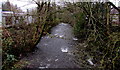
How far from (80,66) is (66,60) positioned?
61 centimetres

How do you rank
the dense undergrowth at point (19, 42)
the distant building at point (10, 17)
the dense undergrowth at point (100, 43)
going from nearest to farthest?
the dense undergrowth at point (100, 43), the dense undergrowth at point (19, 42), the distant building at point (10, 17)

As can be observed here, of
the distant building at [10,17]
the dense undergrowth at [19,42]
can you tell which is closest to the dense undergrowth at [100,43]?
the dense undergrowth at [19,42]

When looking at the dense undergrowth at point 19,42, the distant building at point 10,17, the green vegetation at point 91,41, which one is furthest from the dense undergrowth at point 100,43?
the distant building at point 10,17

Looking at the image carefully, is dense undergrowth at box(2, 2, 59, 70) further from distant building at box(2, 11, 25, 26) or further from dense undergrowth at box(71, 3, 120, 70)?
dense undergrowth at box(71, 3, 120, 70)

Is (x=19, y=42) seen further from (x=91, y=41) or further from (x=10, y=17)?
(x=91, y=41)

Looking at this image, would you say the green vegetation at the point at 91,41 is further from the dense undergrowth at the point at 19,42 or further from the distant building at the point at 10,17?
the distant building at the point at 10,17

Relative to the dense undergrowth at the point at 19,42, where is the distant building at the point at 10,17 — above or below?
above

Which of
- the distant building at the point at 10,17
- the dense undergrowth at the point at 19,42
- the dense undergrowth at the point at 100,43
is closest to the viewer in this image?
the dense undergrowth at the point at 100,43

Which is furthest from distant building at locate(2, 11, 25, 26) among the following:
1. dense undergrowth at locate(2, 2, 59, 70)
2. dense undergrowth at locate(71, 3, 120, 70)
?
dense undergrowth at locate(71, 3, 120, 70)

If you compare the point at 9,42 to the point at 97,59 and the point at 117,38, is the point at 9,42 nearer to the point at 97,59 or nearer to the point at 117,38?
the point at 97,59

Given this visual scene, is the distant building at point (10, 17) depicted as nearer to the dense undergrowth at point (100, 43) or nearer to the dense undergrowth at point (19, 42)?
the dense undergrowth at point (19, 42)

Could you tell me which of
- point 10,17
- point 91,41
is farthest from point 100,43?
point 10,17

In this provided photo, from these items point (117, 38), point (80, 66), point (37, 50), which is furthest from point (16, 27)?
point (117, 38)

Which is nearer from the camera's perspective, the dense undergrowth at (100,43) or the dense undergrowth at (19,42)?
the dense undergrowth at (100,43)
